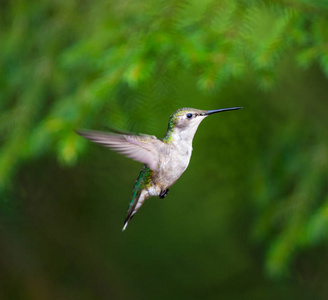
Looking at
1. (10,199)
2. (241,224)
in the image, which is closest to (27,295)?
(10,199)

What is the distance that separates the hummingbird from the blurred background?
0.08 meters

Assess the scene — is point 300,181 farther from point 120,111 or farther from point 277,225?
point 120,111

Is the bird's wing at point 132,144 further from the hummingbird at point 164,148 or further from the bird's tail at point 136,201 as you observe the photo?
the bird's tail at point 136,201

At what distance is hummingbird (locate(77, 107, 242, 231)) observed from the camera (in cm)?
90

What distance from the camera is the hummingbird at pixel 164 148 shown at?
90 cm

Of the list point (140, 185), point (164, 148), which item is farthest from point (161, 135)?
point (164, 148)

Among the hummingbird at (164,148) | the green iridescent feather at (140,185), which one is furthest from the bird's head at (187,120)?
the green iridescent feather at (140,185)

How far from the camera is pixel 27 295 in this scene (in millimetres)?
3992

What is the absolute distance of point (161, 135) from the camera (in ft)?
5.54

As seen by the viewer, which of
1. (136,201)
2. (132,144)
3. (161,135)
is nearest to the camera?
(132,144)

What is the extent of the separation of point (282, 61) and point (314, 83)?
1.35 ft

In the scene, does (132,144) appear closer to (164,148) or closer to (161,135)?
(164,148)

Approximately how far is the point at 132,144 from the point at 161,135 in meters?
0.74

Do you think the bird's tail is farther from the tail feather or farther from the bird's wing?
the bird's wing
